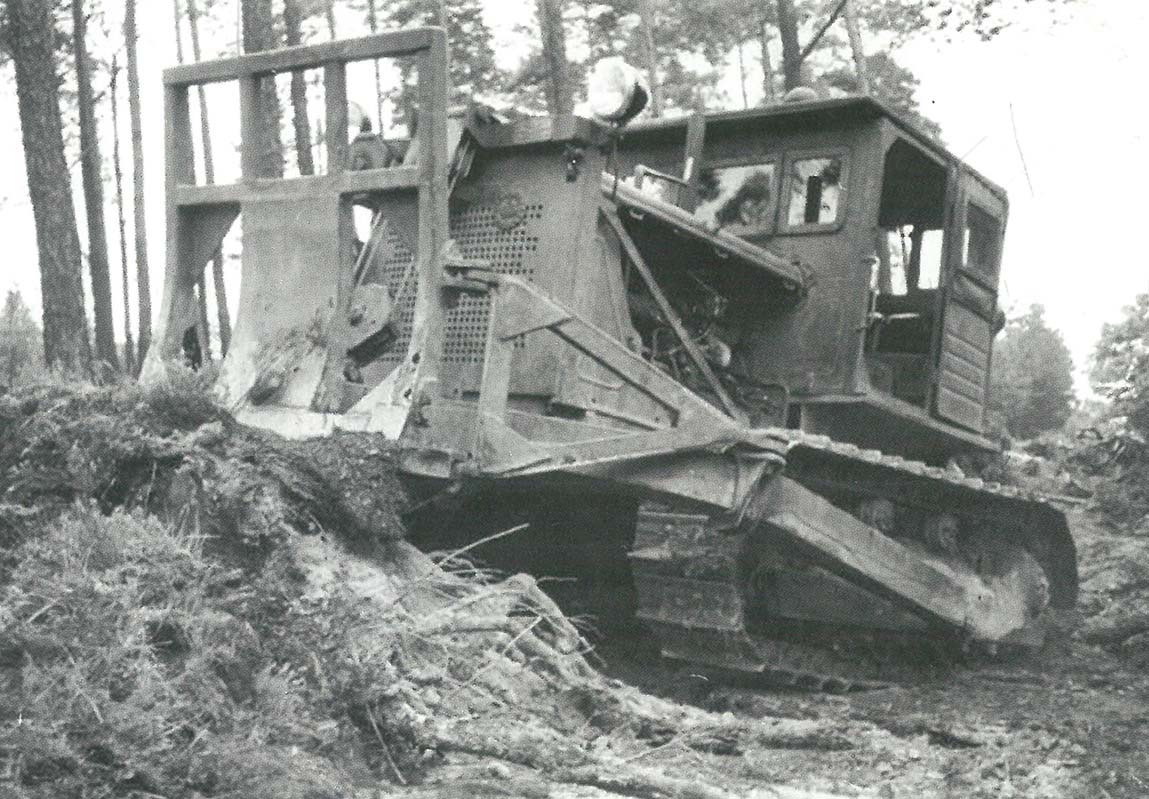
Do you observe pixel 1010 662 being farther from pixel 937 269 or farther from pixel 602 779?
pixel 602 779

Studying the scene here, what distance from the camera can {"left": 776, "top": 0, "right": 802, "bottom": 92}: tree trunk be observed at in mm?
21125

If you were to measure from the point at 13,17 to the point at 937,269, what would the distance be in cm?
735

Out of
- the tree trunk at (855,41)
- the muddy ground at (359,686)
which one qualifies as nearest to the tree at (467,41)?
Result: the tree trunk at (855,41)

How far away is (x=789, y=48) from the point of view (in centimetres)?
2153

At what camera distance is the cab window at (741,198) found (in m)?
8.14

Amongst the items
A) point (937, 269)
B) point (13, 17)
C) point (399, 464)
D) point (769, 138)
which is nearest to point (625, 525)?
point (399, 464)

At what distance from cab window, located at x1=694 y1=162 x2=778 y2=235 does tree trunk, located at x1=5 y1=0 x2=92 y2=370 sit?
549 cm

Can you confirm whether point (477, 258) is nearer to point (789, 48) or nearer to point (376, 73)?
point (789, 48)

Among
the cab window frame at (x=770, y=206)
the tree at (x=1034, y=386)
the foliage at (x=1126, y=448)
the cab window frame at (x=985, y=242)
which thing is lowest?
the tree at (x=1034, y=386)

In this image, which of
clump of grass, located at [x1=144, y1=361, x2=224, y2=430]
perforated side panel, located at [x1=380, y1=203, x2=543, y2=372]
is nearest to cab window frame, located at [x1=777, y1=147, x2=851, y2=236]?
perforated side panel, located at [x1=380, y1=203, x2=543, y2=372]

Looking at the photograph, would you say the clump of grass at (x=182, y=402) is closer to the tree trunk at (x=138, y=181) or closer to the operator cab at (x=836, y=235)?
the operator cab at (x=836, y=235)

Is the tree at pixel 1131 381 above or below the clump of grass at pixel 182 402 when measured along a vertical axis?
below

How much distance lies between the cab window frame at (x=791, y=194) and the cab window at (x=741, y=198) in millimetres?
54

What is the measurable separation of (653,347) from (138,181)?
60.4 feet
